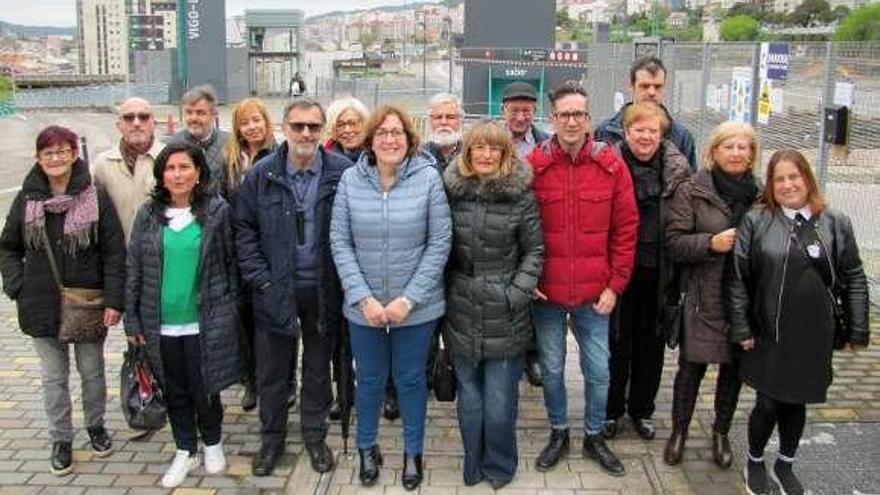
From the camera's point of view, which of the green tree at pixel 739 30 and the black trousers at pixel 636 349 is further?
the green tree at pixel 739 30

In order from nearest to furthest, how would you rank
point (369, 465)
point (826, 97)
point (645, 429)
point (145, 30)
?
point (369, 465) < point (645, 429) < point (826, 97) < point (145, 30)

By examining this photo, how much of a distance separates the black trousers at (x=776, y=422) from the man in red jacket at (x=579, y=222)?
858 mm

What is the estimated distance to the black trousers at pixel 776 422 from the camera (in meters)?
4.30

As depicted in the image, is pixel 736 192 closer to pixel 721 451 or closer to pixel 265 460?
pixel 721 451

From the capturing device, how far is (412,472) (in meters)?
4.55

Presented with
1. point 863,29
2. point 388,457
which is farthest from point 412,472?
point 863,29

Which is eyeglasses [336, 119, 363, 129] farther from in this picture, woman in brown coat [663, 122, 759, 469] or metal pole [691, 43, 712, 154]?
metal pole [691, 43, 712, 154]

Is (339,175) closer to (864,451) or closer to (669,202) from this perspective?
(669,202)

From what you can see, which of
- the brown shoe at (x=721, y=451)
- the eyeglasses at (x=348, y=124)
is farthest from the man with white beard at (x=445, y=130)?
the brown shoe at (x=721, y=451)

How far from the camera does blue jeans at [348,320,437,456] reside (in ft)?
14.5

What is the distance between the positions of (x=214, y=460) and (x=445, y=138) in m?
2.28

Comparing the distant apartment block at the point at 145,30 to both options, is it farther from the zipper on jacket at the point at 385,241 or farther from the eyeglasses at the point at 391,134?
the zipper on jacket at the point at 385,241

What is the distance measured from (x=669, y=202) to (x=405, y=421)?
1.79m

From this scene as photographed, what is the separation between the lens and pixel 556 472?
470 centimetres
